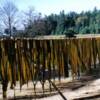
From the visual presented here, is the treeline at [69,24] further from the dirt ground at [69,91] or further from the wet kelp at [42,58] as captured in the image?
the wet kelp at [42,58]

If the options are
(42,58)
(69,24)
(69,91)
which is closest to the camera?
(42,58)

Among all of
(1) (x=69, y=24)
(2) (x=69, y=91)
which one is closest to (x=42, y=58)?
(2) (x=69, y=91)

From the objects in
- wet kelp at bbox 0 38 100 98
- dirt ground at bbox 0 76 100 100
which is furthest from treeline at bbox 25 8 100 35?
wet kelp at bbox 0 38 100 98

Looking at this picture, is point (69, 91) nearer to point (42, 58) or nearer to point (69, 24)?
point (42, 58)

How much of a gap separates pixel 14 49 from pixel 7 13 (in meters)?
39.5

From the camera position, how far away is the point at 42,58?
38.7 ft

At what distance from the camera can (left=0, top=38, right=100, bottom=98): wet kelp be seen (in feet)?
34.7

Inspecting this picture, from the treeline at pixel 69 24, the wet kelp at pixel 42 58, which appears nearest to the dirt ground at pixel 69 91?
the wet kelp at pixel 42 58

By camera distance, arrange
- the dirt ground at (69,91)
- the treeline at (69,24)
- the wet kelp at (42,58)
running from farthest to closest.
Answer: the treeline at (69,24)
the dirt ground at (69,91)
the wet kelp at (42,58)

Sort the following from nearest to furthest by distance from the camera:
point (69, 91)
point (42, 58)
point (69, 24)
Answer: point (42, 58) < point (69, 91) < point (69, 24)

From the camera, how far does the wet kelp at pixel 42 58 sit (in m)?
10.6

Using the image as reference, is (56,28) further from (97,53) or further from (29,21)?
(97,53)

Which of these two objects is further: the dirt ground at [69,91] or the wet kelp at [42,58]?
the dirt ground at [69,91]

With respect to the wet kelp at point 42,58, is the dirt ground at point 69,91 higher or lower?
lower
